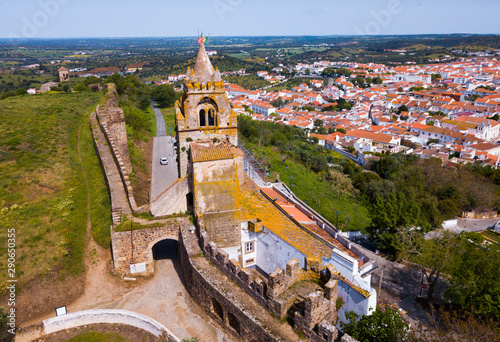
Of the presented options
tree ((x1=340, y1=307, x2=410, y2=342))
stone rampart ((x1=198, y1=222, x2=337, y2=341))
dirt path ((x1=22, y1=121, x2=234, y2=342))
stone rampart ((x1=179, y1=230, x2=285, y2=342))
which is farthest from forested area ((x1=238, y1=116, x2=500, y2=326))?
dirt path ((x1=22, y1=121, x2=234, y2=342))

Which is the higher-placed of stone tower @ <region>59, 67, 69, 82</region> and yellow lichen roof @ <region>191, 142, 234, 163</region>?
stone tower @ <region>59, 67, 69, 82</region>

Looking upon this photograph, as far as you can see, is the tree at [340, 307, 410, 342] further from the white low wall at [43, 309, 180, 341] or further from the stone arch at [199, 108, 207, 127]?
the stone arch at [199, 108, 207, 127]

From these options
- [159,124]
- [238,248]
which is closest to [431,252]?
[238,248]

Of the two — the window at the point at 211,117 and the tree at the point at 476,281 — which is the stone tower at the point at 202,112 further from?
the tree at the point at 476,281

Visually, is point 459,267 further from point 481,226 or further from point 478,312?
point 481,226

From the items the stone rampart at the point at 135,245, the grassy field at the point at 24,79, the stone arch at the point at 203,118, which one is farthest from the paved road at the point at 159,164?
the grassy field at the point at 24,79
